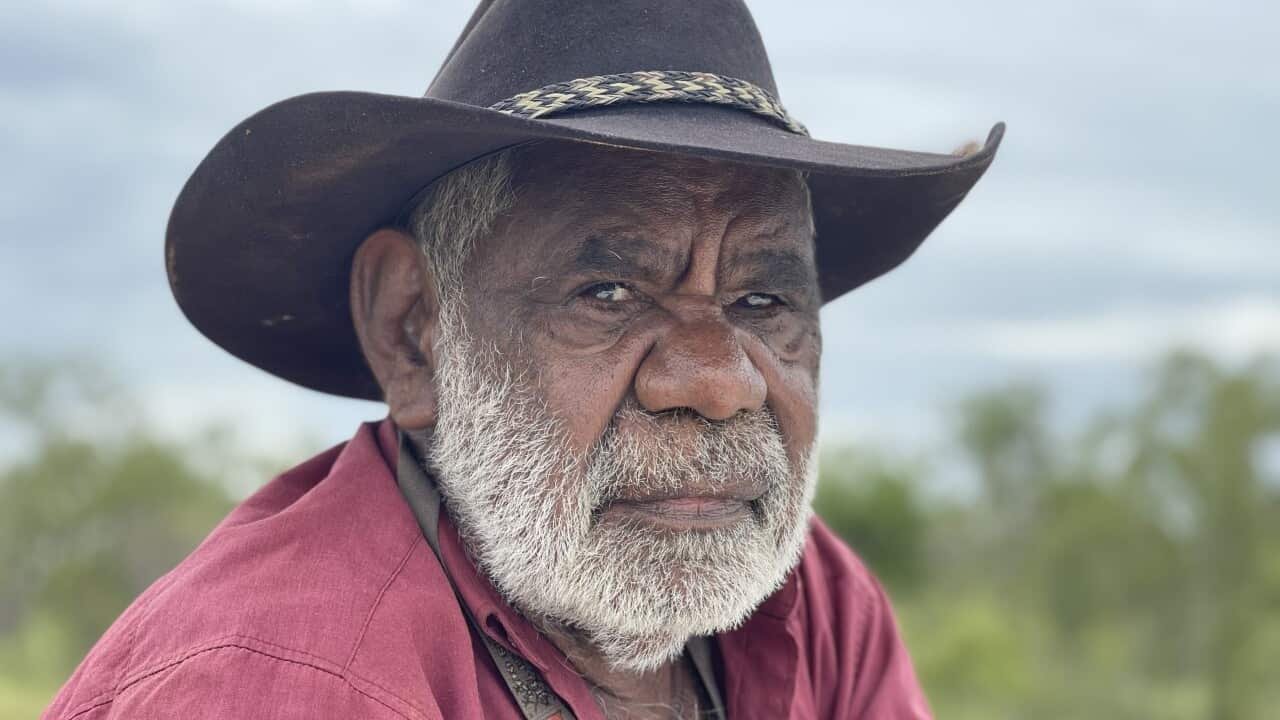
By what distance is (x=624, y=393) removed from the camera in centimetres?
248

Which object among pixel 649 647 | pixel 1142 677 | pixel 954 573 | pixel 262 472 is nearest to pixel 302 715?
pixel 649 647

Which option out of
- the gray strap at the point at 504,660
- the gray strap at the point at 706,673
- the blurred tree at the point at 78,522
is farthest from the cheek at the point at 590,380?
the blurred tree at the point at 78,522

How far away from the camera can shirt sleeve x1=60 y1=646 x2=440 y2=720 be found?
2.00 m

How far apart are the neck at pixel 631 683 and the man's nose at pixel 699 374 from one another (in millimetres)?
624

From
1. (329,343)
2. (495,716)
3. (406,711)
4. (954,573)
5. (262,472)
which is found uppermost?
(329,343)

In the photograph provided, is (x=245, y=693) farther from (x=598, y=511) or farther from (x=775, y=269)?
(x=775, y=269)

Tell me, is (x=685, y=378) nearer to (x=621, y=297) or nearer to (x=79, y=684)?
(x=621, y=297)

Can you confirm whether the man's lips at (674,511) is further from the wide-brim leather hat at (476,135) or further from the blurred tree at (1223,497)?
the blurred tree at (1223,497)

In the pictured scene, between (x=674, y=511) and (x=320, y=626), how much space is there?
2.50ft

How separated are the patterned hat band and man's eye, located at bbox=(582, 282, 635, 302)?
1.22 ft

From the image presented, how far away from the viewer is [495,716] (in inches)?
94.5

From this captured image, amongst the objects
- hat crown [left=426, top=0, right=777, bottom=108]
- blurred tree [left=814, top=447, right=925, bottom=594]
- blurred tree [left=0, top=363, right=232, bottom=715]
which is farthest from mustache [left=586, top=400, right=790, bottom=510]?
blurred tree [left=814, top=447, right=925, bottom=594]

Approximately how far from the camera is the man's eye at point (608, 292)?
2516 millimetres

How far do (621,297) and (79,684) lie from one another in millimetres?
1276
